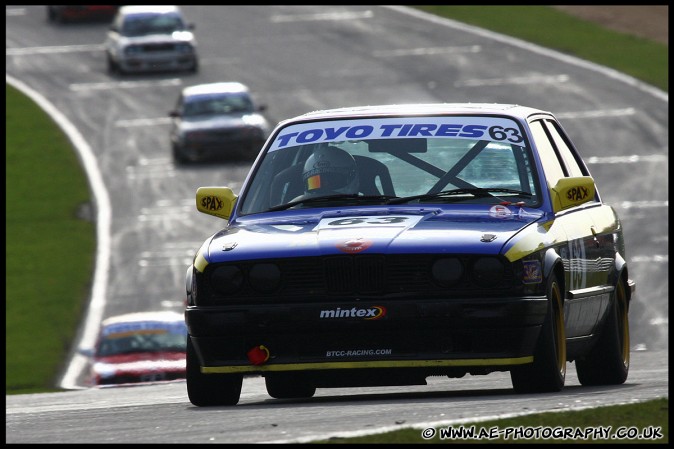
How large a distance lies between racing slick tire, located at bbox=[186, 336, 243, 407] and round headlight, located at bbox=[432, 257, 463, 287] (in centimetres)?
126

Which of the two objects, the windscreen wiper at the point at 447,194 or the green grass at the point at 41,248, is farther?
the green grass at the point at 41,248

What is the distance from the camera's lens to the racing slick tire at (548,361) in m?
8.82

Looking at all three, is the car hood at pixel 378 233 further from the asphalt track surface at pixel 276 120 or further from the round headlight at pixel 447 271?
the asphalt track surface at pixel 276 120

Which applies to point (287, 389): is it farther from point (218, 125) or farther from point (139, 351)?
point (218, 125)

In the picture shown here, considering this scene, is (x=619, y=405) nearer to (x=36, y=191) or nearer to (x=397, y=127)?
(x=397, y=127)

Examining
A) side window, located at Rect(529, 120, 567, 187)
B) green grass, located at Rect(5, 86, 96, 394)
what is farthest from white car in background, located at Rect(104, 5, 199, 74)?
side window, located at Rect(529, 120, 567, 187)

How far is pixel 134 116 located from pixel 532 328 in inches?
1476

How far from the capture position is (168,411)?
9188 millimetres

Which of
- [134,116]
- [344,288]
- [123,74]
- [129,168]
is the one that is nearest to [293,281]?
[344,288]

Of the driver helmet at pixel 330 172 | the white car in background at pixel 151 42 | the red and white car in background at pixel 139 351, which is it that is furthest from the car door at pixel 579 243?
the white car in background at pixel 151 42

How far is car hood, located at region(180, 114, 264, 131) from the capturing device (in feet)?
127

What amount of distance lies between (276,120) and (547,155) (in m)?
33.3

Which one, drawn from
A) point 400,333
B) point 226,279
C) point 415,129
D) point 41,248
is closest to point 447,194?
point 415,129

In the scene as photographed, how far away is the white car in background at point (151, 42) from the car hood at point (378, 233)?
3975 centimetres
